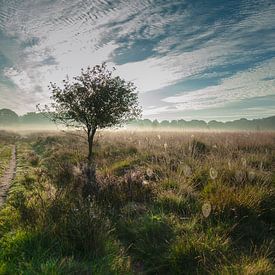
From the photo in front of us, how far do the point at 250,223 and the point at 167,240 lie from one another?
206 centimetres

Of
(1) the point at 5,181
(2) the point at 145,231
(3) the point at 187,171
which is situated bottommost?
(1) the point at 5,181

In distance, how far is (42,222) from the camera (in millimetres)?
5031

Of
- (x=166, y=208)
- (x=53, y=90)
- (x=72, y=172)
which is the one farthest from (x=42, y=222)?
(x=53, y=90)

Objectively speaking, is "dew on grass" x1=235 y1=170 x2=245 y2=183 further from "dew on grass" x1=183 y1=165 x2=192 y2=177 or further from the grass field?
"dew on grass" x1=183 y1=165 x2=192 y2=177

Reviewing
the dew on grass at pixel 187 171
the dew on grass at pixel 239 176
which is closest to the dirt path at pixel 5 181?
the dew on grass at pixel 187 171

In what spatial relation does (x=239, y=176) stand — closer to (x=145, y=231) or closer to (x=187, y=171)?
(x=187, y=171)

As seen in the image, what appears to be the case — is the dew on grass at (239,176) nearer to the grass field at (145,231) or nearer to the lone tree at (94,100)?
the grass field at (145,231)

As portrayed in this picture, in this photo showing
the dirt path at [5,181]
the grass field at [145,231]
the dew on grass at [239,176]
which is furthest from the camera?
the dirt path at [5,181]

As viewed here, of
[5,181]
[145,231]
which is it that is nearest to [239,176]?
[145,231]

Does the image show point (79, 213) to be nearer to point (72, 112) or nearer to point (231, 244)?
point (231, 244)

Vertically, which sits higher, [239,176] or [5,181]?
[239,176]

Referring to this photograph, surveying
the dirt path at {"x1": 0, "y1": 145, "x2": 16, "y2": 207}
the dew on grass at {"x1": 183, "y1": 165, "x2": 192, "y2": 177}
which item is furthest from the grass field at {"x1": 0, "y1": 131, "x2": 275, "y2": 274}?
the dirt path at {"x1": 0, "y1": 145, "x2": 16, "y2": 207}

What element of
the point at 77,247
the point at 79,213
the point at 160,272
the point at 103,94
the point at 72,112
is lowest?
the point at 160,272

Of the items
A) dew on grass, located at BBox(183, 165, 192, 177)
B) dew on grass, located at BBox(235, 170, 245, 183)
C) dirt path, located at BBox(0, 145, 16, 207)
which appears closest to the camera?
dew on grass, located at BBox(235, 170, 245, 183)
